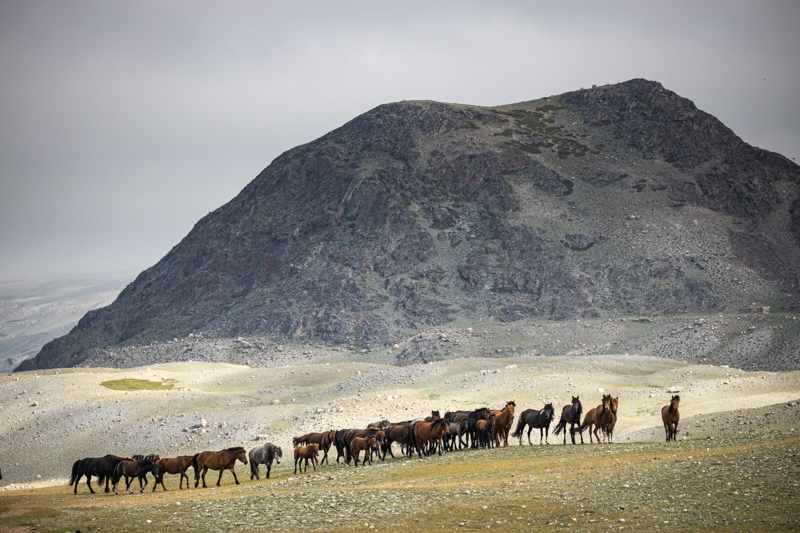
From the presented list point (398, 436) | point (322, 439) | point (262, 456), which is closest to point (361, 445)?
point (398, 436)

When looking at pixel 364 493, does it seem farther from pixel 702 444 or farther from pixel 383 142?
pixel 383 142

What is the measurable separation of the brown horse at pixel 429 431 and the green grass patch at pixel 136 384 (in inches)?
2153

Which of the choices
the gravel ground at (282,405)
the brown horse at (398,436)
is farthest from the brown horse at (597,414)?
the brown horse at (398,436)

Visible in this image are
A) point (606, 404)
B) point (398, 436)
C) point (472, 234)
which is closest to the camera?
point (606, 404)

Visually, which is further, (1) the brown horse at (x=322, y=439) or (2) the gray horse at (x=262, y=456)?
(1) the brown horse at (x=322, y=439)

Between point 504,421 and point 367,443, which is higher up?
point 504,421

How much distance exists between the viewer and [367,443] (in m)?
32.8

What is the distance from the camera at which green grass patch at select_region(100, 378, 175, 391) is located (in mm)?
78438

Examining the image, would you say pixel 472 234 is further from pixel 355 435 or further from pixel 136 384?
pixel 355 435

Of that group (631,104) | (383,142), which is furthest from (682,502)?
(631,104)

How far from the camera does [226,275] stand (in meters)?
174

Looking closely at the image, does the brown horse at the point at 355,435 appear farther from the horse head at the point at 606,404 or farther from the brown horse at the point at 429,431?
the horse head at the point at 606,404

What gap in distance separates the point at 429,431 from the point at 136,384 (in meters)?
61.9

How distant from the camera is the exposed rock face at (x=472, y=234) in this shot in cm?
14475
